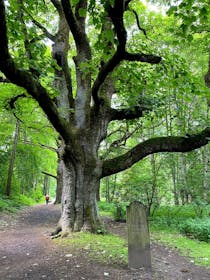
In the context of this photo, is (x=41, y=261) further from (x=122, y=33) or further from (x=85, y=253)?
(x=122, y=33)

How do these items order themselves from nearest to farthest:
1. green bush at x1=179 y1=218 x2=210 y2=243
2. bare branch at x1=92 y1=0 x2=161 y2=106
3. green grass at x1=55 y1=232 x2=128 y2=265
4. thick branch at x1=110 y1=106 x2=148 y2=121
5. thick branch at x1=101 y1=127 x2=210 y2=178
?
bare branch at x1=92 y1=0 x2=161 y2=106, green grass at x1=55 y1=232 x2=128 y2=265, green bush at x1=179 y1=218 x2=210 y2=243, thick branch at x1=101 y1=127 x2=210 y2=178, thick branch at x1=110 y1=106 x2=148 y2=121

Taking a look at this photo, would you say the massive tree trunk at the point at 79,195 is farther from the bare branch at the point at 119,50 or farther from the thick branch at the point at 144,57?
the thick branch at the point at 144,57

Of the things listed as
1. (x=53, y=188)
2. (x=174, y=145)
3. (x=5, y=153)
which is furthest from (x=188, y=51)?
(x=53, y=188)

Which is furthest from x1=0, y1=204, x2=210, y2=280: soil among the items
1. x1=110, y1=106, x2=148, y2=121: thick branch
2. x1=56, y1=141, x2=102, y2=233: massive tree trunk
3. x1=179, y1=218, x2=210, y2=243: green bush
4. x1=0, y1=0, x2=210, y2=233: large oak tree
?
x1=110, y1=106, x2=148, y2=121: thick branch

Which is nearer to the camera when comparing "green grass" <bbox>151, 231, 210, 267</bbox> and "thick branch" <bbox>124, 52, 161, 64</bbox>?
"thick branch" <bbox>124, 52, 161, 64</bbox>

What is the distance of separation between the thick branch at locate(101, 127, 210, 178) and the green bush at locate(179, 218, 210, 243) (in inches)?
93.1

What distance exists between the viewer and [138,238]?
477 cm

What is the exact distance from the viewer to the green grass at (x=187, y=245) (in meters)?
5.87

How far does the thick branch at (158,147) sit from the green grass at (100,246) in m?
1.97

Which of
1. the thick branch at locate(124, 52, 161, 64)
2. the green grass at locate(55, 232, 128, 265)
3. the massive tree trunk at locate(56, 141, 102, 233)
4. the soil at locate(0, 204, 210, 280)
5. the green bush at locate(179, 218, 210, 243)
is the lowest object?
the soil at locate(0, 204, 210, 280)

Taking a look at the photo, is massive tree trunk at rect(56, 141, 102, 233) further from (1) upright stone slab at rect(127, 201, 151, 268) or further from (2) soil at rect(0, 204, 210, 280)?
(1) upright stone slab at rect(127, 201, 151, 268)

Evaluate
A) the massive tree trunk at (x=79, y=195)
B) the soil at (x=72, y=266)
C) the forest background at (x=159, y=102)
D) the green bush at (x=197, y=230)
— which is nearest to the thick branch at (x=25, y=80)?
the forest background at (x=159, y=102)

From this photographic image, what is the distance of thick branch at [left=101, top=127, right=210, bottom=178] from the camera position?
25.7 feet

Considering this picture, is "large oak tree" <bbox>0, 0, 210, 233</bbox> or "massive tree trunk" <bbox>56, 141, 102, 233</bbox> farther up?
"large oak tree" <bbox>0, 0, 210, 233</bbox>
